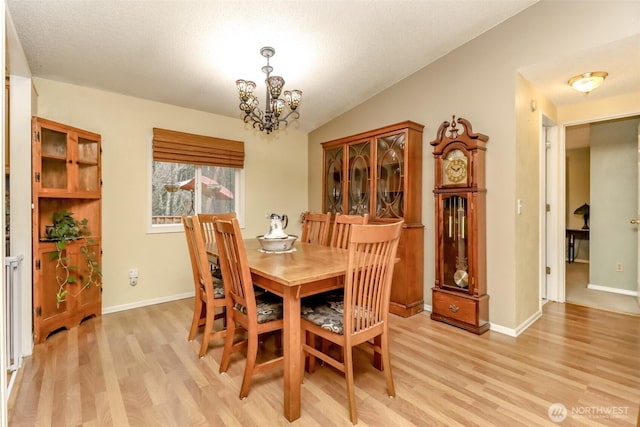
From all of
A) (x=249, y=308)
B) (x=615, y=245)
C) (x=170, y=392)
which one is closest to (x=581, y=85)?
(x=615, y=245)

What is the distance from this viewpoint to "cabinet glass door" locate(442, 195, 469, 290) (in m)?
2.92

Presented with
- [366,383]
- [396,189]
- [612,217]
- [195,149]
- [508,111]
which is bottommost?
[366,383]

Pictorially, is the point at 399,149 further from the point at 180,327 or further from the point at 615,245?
the point at 615,245

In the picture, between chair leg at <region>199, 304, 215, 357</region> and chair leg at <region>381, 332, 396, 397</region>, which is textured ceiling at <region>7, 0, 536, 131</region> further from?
chair leg at <region>381, 332, 396, 397</region>

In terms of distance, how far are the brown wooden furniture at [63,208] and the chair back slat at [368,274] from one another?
2513 mm

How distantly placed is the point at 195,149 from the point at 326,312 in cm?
270

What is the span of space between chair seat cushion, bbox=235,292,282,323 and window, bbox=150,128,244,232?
6.91ft

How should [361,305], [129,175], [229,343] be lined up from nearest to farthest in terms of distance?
[361,305] → [229,343] → [129,175]

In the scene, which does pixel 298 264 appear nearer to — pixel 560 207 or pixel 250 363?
pixel 250 363

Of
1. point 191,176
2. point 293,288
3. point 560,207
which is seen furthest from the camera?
point 191,176

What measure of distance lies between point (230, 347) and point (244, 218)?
2.33m

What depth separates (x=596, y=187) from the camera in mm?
4043

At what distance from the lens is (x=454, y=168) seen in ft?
9.77

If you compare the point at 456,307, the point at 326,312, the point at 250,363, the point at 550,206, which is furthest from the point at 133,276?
the point at 550,206
